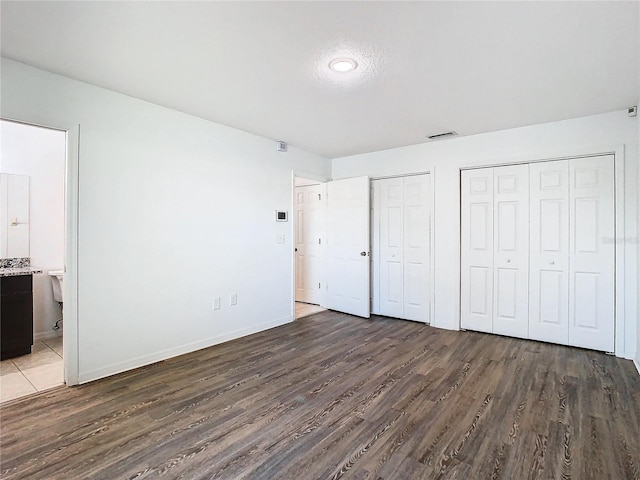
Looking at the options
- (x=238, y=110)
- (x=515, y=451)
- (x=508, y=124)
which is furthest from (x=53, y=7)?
(x=508, y=124)

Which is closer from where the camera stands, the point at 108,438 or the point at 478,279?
the point at 108,438

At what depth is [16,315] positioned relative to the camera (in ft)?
10.8

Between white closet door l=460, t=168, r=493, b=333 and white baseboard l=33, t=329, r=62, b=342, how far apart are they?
5.04 metres

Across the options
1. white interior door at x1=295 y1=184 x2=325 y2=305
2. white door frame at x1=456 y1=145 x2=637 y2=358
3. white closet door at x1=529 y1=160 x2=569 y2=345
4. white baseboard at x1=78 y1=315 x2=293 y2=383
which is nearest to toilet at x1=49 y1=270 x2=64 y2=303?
white baseboard at x1=78 y1=315 x2=293 y2=383

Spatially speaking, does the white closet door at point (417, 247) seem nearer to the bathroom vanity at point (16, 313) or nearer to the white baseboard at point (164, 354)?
the white baseboard at point (164, 354)

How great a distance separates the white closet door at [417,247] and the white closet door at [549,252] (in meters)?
1.21

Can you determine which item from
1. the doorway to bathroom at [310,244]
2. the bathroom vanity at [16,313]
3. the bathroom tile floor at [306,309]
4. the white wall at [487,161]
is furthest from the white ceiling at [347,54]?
the bathroom tile floor at [306,309]

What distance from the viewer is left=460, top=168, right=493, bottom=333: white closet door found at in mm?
4102

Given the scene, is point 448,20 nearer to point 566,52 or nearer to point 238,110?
point 566,52

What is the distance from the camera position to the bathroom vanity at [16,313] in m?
3.22

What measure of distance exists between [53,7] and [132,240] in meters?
1.80

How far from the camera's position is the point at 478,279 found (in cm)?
417

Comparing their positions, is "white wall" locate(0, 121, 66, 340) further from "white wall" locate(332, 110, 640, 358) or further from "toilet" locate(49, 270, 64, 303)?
"white wall" locate(332, 110, 640, 358)

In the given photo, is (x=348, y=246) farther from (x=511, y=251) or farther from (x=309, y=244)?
(x=511, y=251)
